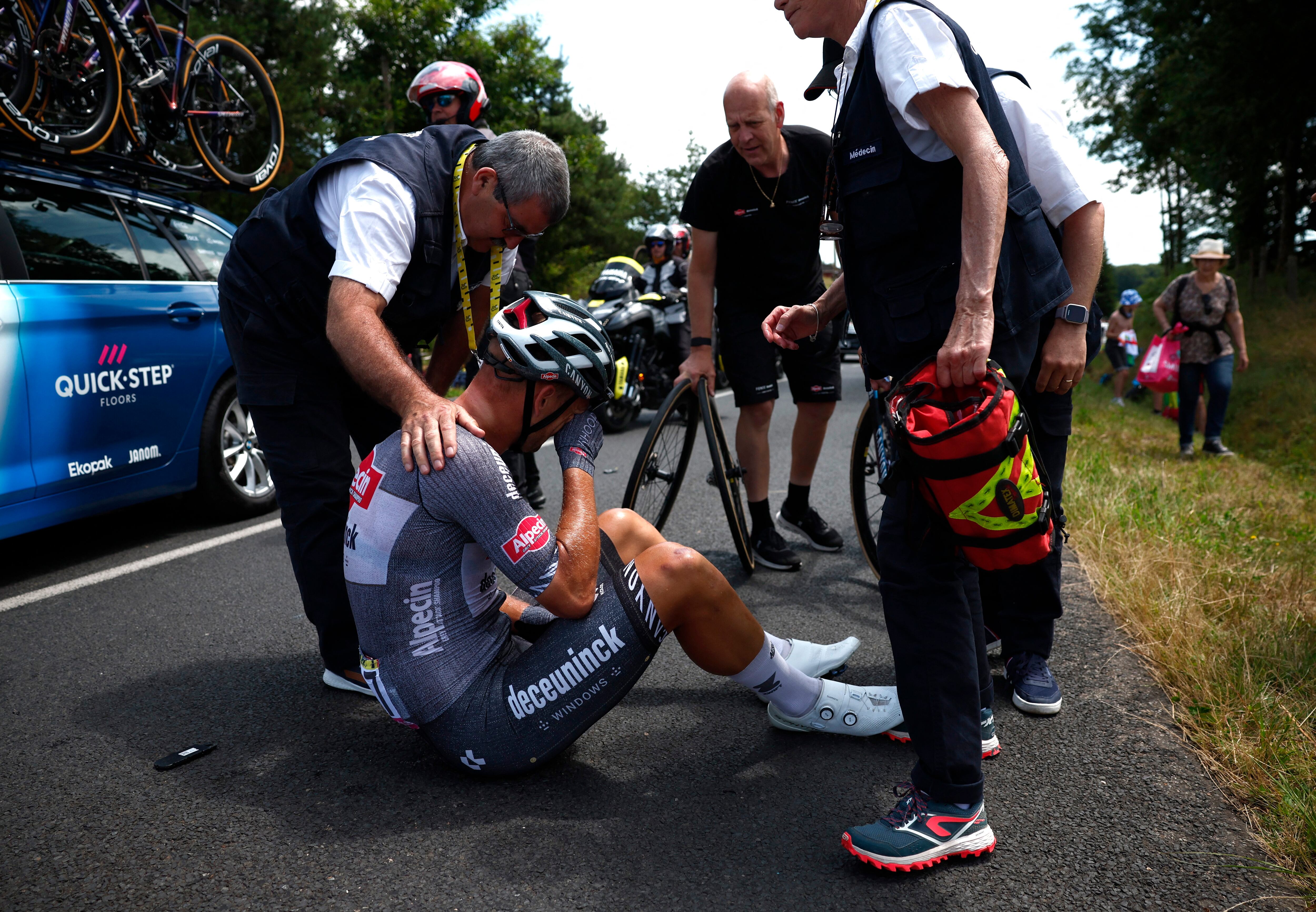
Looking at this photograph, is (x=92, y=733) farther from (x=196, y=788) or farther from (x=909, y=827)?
(x=909, y=827)

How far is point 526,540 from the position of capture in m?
2.11

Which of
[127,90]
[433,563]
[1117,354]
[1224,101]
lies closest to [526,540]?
[433,563]

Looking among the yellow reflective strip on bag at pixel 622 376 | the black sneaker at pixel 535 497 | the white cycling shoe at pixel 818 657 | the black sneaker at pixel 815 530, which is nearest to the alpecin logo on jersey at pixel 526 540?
the white cycling shoe at pixel 818 657

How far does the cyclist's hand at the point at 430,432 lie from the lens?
2.09 meters

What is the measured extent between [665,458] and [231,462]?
252 cm

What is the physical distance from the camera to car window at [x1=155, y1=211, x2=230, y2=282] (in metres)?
5.04

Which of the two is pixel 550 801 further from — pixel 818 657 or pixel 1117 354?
pixel 1117 354

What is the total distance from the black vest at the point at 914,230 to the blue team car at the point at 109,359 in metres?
2.99

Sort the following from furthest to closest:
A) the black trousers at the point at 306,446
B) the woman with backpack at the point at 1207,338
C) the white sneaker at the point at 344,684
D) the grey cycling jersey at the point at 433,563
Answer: the woman with backpack at the point at 1207,338, the white sneaker at the point at 344,684, the black trousers at the point at 306,446, the grey cycling jersey at the point at 433,563

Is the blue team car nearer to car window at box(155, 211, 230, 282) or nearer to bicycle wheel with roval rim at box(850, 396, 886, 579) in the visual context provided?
car window at box(155, 211, 230, 282)

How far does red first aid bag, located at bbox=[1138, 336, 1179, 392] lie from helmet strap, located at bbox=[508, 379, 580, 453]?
8.79 meters

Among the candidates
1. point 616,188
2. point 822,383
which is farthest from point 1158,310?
point 616,188

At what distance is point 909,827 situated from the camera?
2.07m

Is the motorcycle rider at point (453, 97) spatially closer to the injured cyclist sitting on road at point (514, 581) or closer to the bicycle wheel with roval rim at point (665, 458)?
the bicycle wheel with roval rim at point (665, 458)
